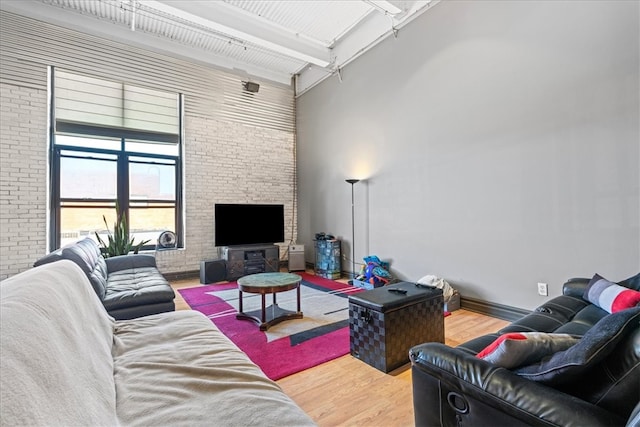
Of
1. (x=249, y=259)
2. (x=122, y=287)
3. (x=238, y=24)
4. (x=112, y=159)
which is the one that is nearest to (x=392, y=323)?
(x=122, y=287)

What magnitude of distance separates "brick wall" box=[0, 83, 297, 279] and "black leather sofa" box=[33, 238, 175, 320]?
6.35 feet

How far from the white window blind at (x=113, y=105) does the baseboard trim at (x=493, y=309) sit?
542cm

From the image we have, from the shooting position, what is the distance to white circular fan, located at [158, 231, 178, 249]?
5172 millimetres

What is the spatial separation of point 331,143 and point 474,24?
9.48 ft

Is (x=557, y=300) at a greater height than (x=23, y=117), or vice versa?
(x=23, y=117)

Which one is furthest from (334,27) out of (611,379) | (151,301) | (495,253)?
(611,379)

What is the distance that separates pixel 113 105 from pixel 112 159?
90 centimetres

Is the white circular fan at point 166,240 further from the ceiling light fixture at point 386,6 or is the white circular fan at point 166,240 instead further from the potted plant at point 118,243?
the ceiling light fixture at point 386,6

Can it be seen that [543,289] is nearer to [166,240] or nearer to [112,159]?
[166,240]

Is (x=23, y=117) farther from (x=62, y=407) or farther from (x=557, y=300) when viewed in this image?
(x=557, y=300)

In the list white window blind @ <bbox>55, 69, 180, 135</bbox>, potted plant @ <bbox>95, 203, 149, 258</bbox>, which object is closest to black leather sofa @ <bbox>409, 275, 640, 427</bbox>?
potted plant @ <bbox>95, 203, 149, 258</bbox>

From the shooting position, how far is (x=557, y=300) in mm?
2283

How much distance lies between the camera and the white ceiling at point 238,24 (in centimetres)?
412

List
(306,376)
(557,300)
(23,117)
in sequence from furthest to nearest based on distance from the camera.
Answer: (23,117) < (557,300) < (306,376)
